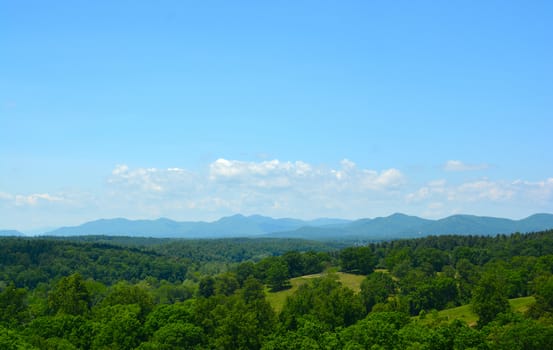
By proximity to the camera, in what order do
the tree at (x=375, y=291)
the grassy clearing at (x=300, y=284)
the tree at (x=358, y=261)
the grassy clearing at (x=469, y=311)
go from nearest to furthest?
1. the grassy clearing at (x=469, y=311)
2. the tree at (x=375, y=291)
3. the grassy clearing at (x=300, y=284)
4. the tree at (x=358, y=261)

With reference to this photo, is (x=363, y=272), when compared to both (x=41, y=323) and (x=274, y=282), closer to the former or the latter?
(x=274, y=282)

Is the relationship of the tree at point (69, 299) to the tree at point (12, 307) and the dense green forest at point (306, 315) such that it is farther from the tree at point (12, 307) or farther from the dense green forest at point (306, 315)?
the tree at point (12, 307)

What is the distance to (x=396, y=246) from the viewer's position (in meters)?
187

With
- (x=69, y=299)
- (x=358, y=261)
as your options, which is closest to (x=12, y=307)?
(x=69, y=299)

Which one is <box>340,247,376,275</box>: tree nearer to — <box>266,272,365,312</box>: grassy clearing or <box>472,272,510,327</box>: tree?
<box>266,272,365,312</box>: grassy clearing

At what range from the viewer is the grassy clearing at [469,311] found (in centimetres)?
8975

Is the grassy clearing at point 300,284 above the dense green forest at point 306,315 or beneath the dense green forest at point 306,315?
beneath

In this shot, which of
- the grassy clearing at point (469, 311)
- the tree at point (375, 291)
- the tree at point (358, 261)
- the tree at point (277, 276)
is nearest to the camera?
the grassy clearing at point (469, 311)

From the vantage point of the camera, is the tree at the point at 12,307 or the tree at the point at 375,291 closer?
the tree at the point at 12,307

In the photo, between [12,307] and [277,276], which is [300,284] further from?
[12,307]

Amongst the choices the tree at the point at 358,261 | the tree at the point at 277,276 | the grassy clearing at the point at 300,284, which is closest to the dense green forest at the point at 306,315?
the tree at the point at 277,276

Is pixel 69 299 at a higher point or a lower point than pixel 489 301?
lower

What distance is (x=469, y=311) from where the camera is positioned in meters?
97.0

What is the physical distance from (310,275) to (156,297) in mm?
52019
